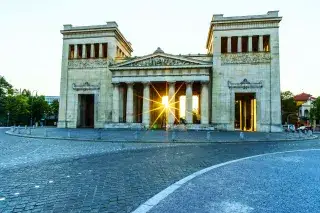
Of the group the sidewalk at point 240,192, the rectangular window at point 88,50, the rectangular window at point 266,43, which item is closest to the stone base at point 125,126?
the rectangular window at point 88,50

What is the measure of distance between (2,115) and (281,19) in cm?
7042

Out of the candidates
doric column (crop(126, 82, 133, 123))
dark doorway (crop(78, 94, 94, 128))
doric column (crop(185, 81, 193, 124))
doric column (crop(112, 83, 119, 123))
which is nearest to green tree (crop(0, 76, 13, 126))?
dark doorway (crop(78, 94, 94, 128))

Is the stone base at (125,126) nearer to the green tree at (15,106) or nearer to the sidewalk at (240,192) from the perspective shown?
the green tree at (15,106)

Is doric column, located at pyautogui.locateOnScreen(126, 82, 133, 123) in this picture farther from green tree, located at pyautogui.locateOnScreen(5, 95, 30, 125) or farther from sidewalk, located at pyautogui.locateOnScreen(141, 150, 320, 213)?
sidewalk, located at pyautogui.locateOnScreen(141, 150, 320, 213)

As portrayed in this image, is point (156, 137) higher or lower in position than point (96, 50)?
lower

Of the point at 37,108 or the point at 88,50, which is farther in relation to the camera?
the point at 37,108

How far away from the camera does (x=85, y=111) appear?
5559 cm

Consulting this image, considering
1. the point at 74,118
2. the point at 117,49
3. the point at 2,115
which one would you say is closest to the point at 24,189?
the point at 74,118

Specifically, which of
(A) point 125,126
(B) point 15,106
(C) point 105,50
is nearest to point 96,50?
(C) point 105,50

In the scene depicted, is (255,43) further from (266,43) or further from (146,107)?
(146,107)

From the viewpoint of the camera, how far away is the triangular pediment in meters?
45.6

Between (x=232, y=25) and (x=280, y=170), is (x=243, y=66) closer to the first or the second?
(x=232, y=25)

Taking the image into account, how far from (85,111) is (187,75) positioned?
23.6m

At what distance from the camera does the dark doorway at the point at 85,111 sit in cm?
5244
